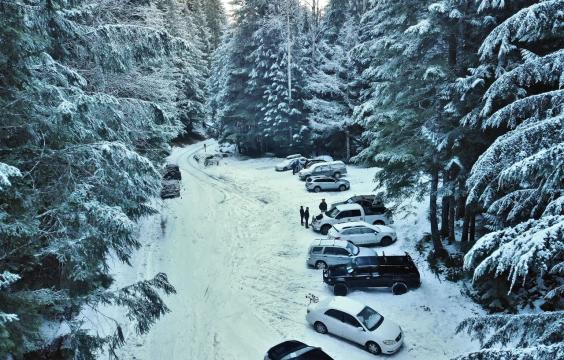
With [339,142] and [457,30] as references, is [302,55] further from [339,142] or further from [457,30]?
[457,30]

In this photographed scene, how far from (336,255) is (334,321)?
4.96 metres

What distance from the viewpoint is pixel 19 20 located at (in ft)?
26.2

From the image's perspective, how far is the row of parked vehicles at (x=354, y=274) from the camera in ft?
44.7

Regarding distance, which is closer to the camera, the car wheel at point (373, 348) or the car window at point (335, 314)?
the car wheel at point (373, 348)

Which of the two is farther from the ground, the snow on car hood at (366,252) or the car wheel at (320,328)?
the snow on car hood at (366,252)

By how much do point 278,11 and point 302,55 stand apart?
5.23 metres

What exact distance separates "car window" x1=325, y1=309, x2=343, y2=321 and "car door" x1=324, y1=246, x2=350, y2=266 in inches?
178

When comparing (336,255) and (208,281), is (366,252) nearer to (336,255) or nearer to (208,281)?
(336,255)

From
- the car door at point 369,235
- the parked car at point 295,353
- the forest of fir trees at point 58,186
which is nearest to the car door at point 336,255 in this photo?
the car door at point 369,235

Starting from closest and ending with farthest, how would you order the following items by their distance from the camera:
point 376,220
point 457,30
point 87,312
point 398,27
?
point 87,312, point 457,30, point 398,27, point 376,220

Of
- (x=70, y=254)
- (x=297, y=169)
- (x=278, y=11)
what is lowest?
(x=297, y=169)

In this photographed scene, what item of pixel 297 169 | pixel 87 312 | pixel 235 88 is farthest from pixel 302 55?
pixel 87 312

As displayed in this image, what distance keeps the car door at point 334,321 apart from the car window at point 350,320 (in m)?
0.15

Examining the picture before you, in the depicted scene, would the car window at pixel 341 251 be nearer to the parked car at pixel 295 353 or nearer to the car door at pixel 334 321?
the car door at pixel 334 321
